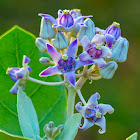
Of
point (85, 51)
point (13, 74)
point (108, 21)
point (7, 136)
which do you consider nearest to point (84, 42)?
point (85, 51)

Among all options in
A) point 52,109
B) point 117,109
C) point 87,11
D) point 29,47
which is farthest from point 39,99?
point 87,11

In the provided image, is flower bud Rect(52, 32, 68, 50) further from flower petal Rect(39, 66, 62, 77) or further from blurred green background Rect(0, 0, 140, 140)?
blurred green background Rect(0, 0, 140, 140)

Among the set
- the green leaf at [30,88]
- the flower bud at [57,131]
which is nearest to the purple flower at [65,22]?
the green leaf at [30,88]

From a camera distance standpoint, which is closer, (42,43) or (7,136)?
(7,136)

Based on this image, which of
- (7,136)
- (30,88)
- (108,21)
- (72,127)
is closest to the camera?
(7,136)

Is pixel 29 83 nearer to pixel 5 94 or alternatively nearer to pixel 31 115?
pixel 5 94

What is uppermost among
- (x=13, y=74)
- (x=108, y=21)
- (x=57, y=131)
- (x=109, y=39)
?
(x=109, y=39)

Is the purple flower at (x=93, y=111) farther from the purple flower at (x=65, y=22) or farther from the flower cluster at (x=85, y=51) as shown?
the purple flower at (x=65, y=22)

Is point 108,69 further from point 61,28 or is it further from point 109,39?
point 61,28
